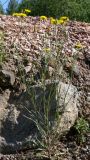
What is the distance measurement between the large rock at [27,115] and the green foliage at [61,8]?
9.57 m

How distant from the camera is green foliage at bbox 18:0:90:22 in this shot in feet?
51.2

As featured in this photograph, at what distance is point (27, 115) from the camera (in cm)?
560

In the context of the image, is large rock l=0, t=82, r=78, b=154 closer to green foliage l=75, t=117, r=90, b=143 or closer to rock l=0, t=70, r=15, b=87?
green foliage l=75, t=117, r=90, b=143

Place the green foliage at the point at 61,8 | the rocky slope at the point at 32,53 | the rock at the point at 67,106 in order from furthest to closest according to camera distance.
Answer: the green foliage at the point at 61,8 < the rocky slope at the point at 32,53 < the rock at the point at 67,106

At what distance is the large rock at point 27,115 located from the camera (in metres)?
5.38

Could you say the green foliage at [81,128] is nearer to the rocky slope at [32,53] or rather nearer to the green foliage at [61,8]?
the rocky slope at [32,53]

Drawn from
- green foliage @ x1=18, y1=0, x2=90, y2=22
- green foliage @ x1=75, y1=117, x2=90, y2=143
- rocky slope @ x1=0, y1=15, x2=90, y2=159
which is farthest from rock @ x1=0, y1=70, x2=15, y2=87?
green foliage @ x1=18, y1=0, x2=90, y2=22

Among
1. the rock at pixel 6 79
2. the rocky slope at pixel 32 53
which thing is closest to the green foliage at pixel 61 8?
the rocky slope at pixel 32 53

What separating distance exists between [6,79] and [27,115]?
598 mm

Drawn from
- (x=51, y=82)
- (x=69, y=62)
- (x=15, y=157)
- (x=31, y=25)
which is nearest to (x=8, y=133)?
(x=15, y=157)

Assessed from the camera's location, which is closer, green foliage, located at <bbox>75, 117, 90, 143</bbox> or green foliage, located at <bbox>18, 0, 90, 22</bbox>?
green foliage, located at <bbox>75, 117, 90, 143</bbox>

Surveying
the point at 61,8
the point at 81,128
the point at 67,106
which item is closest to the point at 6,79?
the point at 67,106

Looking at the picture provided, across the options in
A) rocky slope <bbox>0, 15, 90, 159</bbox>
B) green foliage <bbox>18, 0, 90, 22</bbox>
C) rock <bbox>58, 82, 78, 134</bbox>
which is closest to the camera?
rock <bbox>58, 82, 78, 134</bbox>

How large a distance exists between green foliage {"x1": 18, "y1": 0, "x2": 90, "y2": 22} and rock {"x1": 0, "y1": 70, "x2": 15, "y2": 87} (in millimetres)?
9228
